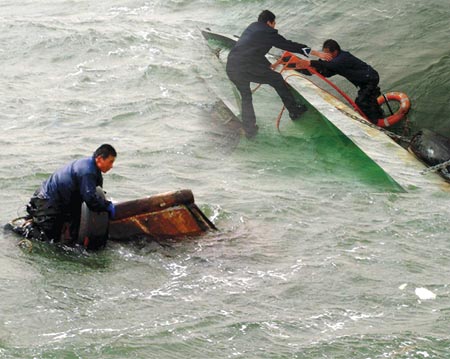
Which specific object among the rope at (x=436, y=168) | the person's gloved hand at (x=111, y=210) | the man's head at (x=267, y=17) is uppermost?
the man's head at (x=267, y=17)

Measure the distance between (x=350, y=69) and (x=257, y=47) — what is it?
159cm

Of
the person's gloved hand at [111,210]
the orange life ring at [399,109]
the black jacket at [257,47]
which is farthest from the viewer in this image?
the orange life ring at [399,109]

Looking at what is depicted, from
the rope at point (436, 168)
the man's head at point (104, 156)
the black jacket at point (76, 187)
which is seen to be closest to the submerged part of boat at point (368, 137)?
the rope at point (436, 168)

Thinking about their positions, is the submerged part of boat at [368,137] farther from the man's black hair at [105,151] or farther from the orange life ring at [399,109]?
the man's black hair at [105,151]

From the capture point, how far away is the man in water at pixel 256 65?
13211 mm

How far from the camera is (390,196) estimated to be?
1129 cm

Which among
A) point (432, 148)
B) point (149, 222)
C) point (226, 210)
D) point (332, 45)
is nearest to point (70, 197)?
point (149, 222)

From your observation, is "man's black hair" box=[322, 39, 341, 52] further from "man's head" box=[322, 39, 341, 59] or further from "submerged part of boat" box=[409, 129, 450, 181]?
"submerged part of boat" box=[409, 129, 450, 181]

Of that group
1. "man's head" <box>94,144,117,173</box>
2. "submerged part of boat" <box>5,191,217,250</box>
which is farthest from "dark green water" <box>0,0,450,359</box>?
"man's head" <box>94,144,117,173</box>

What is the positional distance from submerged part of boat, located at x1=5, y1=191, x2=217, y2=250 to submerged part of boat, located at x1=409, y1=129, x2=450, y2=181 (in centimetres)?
420

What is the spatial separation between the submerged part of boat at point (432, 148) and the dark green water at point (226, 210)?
0.98 meters

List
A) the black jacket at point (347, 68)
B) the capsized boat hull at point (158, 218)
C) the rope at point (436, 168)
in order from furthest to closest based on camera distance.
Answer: the black jacket at point (347, 68), the rope at point (436, 168), the capsized boat hull at point (158, 218)

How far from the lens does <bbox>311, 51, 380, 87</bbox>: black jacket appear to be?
13406 mm

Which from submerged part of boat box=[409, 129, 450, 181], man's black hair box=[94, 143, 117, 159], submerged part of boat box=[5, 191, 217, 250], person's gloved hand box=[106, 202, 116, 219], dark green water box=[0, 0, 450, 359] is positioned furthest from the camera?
submerged part of boat box=[409, 129, 450, 181]
